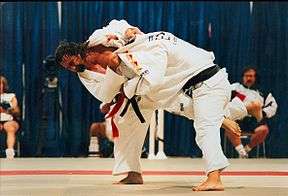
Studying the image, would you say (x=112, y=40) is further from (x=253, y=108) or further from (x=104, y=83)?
(x=253, y=108)

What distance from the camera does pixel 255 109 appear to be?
24.9 feet

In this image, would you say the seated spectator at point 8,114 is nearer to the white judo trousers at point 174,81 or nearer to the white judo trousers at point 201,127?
the white judo trousers at point 201,127

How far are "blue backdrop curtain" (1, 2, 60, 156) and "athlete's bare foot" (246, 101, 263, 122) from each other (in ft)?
8.63

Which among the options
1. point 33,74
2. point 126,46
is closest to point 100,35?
point 126,46

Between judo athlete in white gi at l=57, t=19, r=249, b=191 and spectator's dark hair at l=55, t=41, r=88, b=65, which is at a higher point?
spectator's dark hair at l=55, t=41, r=88, b=65

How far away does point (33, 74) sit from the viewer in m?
7.82

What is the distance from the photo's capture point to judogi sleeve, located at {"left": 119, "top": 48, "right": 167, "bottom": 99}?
344cm

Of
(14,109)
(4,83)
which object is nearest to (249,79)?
(14,109)

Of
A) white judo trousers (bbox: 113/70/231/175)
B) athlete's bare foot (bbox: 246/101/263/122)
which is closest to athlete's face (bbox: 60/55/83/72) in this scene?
white judo trousers (bbox: 113/70/231/175)

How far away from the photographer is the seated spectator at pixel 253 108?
24.9 feet

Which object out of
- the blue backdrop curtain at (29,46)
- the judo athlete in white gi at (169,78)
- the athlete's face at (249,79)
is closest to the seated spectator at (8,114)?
the blue backdrop curtain at (29,46)

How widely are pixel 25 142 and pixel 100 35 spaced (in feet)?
14.2

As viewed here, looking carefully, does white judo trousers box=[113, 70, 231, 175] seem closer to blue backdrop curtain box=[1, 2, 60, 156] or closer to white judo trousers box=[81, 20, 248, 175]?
white judo trousers box=[81, 20, 248, 175]

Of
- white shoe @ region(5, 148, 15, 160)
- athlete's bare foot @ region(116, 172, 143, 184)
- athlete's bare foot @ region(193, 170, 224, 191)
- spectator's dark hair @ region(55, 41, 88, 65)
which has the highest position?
spectator's dark hair @ region(55, 41, 88, 65)
